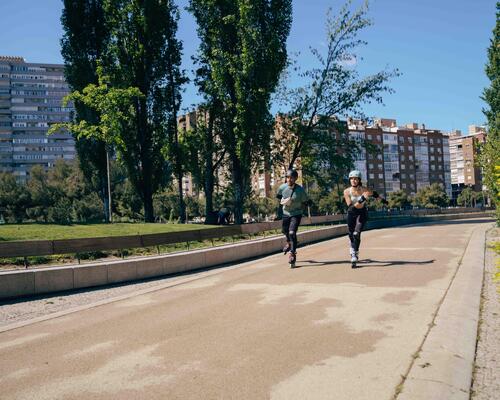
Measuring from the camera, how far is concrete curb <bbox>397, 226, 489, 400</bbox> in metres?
2.90

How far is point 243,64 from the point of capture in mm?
23406

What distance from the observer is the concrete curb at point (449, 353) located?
2904 mm

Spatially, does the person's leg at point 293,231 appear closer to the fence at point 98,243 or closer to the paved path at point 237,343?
the paved path at point 237,343

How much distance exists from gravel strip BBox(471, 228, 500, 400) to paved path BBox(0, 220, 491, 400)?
0.47m

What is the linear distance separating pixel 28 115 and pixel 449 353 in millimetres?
136230

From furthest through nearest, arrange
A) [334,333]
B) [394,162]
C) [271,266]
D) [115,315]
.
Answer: [394,162] → [271,266] → [115,315] → [334,333]

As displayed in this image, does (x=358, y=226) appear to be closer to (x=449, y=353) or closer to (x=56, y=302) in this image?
(x=449, y=353)

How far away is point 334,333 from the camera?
4281mm

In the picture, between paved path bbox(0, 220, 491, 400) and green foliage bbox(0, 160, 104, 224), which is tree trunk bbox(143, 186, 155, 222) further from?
green foliage bbox(0, 160, 104, 224)

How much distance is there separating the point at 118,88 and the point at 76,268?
18.6 m

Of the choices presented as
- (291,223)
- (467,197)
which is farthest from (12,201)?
(467,197)

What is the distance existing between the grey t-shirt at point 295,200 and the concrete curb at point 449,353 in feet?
12.4

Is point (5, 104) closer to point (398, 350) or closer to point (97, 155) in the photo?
point (97, 155)

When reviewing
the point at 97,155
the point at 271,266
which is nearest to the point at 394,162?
the point at 97,155
